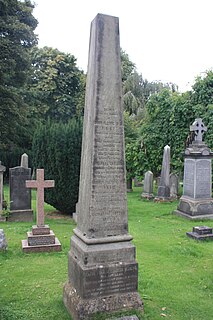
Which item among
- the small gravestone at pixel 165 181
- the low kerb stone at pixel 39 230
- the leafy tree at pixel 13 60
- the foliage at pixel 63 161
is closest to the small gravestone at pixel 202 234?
the low kerb stone at pixel 39 230

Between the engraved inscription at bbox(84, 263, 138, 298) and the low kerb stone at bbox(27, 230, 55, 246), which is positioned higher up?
the engraved inscription at bbox(84, 263, 138, 298)

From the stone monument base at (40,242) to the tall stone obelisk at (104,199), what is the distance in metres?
2.90

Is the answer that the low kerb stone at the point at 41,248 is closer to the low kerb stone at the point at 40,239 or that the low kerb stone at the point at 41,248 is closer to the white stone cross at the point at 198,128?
the low kerb stone at the point at 40,239

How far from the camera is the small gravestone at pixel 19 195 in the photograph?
36.9ft

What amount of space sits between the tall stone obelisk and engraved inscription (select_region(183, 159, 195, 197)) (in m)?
7.77

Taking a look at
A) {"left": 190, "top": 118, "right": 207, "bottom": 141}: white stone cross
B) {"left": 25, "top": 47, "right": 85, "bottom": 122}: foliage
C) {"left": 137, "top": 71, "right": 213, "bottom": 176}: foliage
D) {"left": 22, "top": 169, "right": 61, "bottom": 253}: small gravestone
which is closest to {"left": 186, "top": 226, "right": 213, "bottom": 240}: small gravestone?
{"left": 22, "top": 169, "right": 61, "bottom": 253}: small gravestone

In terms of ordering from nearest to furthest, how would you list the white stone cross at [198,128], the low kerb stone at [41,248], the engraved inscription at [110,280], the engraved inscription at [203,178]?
1. the engraved inscription at [110,280]
2. the low kerb stone at [41,248]
3. the engraved inscription at [203,178]
4. the white stone cross at [198,128]

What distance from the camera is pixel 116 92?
453cm

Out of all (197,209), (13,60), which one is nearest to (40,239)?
(197,209)

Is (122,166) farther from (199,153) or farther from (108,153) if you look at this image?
(199,153)

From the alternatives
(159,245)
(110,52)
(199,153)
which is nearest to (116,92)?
(110,52)

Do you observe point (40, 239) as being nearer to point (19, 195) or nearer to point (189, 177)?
point (19, 195)

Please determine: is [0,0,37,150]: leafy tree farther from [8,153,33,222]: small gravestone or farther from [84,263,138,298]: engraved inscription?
[84,263,138,298]: engraved inscription

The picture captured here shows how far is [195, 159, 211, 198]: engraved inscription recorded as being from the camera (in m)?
11.6
